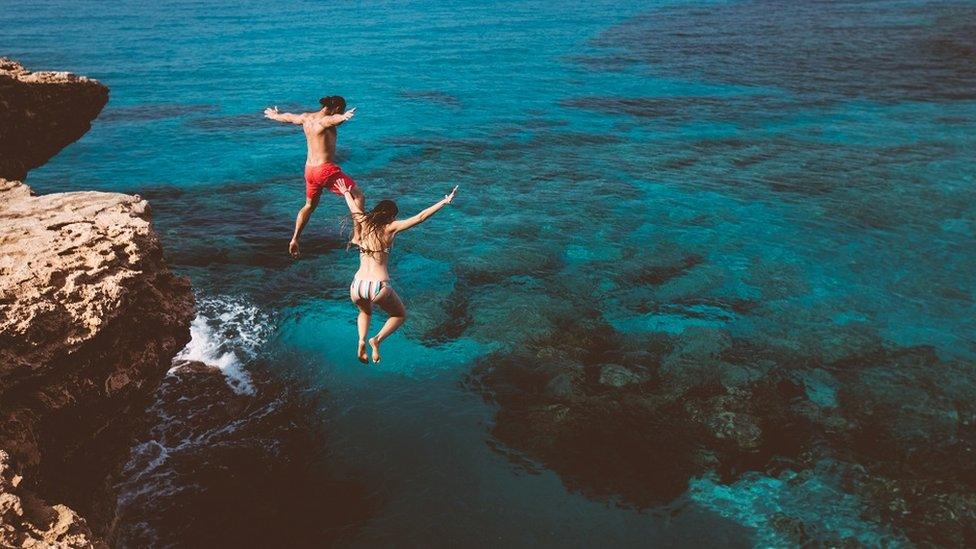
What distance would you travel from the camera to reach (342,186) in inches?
340

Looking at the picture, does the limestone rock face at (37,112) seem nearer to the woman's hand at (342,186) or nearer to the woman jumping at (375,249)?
the woman's hand at (342,186)

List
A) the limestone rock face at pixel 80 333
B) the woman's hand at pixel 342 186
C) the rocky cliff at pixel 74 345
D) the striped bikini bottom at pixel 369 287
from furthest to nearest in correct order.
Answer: the woman's hand at pixel 342 186, the striped bikini bottom at pixel 369 287, the limestone rock face at pixel 80 333, the rocky cliff at pixel 74 345

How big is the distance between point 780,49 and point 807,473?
33.3 m

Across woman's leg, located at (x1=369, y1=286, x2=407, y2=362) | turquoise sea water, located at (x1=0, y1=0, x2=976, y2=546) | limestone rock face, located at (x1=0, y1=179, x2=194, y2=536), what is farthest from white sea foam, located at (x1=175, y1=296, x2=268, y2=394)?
limestone rock face, located at (x1=0, y1=179, x2=194, y2=536)

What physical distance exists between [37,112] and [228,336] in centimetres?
507

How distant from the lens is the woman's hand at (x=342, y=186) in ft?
27.8

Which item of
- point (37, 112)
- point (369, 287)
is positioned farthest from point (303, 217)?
point (37, 112)

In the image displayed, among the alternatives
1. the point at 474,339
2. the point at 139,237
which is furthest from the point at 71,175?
the point at 139,237

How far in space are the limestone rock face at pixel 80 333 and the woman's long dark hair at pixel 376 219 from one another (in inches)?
88.6

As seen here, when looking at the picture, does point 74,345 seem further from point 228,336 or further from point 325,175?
point 228,336

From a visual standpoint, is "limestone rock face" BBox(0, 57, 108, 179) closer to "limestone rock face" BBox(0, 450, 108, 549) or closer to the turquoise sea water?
the turquoise sea water

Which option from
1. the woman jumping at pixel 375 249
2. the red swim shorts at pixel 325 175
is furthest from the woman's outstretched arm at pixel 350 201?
the red swim shorts at pixel 325 175

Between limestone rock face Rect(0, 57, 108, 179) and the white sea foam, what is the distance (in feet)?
13.0

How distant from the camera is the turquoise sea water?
10.7 metres
